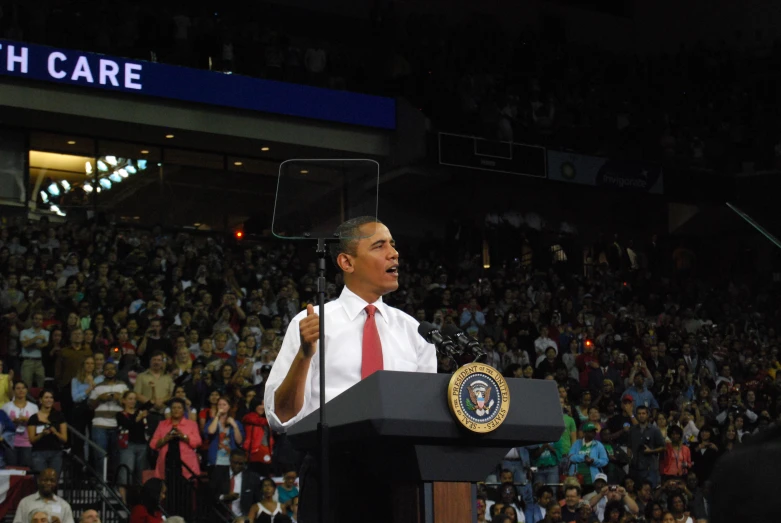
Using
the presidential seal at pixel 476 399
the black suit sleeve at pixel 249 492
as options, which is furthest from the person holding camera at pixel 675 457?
the presidential seal at pixel 476 399

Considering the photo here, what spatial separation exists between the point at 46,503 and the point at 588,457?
6.16 meters

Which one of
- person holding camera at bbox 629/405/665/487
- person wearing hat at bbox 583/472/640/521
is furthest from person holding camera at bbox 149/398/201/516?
person holding camera at bbox 629/405/665/487

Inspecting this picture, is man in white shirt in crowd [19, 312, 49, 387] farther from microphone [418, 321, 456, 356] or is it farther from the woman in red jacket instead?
microphone [418, 321, 456, 356]

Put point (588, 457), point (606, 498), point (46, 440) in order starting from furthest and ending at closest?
point (588, 457) < point (606, 498) < point (46, 440)

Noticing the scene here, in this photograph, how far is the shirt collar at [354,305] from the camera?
371 cm

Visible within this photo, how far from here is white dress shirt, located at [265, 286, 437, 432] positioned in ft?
11.8

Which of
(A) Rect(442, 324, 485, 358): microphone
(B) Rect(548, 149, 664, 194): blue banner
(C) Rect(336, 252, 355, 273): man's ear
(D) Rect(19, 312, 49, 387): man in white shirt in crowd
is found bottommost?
(A) Rect(442, 324, 485, 358): microphone

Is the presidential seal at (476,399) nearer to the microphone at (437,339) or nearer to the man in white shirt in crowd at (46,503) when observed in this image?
the microphone at (437,339)

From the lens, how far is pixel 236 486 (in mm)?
10492

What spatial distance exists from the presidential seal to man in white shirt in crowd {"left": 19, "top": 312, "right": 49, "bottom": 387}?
9333mm

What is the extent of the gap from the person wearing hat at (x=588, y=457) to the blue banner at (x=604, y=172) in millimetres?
10177

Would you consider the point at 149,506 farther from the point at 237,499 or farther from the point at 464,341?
the point at 464,341

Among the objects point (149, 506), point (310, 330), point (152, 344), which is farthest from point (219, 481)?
point (310, 330)

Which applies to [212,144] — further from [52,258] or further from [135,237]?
[52,258]
